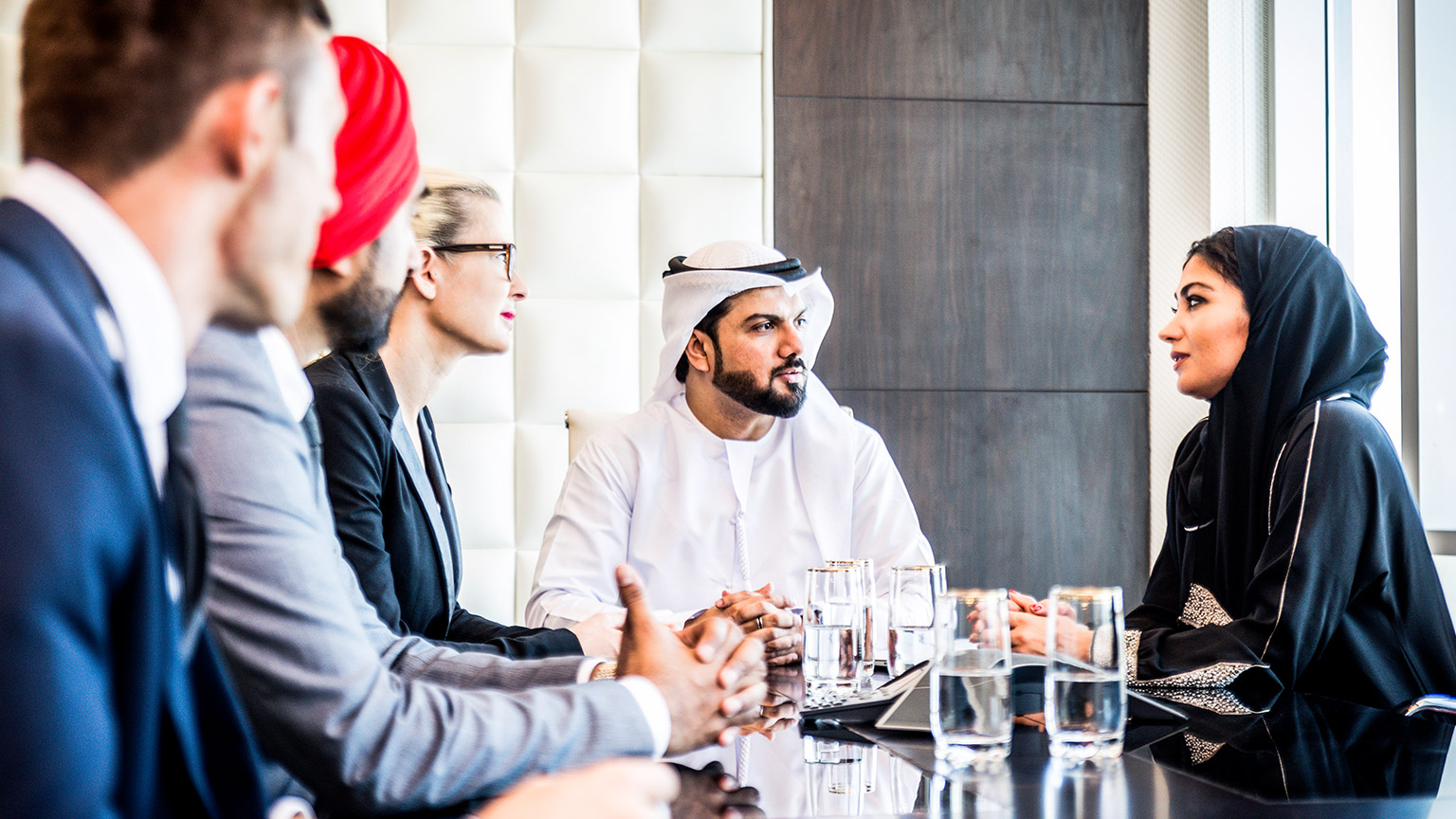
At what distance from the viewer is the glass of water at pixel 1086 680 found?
3.88 feet

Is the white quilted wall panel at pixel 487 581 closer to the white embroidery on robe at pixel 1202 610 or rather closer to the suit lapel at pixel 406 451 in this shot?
the suit lapel at pixel 406 451

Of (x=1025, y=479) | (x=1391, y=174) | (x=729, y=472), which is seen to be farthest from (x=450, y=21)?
(x=1391, y=174)

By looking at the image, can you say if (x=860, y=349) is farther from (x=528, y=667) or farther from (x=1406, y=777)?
(x=1406, y=777)

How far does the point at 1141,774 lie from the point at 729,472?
→ 1.94m

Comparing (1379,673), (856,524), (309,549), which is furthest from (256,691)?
(856,524)

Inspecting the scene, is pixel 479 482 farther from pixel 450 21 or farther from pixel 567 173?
pixel 450 21

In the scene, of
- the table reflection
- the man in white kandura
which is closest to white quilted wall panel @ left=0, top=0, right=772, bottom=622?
the man in white kandura

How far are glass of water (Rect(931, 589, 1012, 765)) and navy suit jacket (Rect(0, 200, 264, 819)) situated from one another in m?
0.74

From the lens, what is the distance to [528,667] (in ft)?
4.88

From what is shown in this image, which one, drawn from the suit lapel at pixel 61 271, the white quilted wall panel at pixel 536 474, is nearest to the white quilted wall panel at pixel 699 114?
the white quilted wall panel at pixel 536 474

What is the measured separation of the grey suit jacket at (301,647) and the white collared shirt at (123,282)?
8.6 inches

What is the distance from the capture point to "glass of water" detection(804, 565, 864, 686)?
164 cm

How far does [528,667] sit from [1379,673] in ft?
4.92

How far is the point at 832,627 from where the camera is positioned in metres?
1.64
